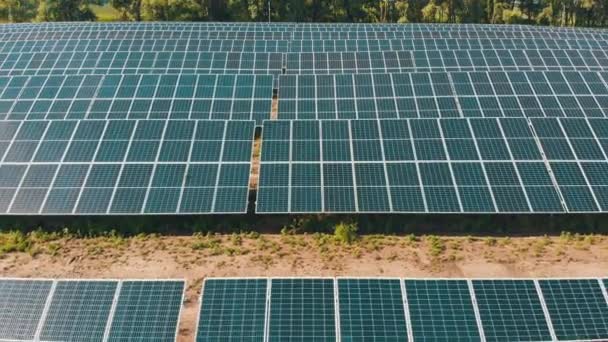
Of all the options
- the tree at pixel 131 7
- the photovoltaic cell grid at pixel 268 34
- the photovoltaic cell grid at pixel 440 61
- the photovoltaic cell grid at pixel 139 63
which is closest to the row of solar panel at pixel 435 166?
the photovoltaic cell grid at pixel 440 61

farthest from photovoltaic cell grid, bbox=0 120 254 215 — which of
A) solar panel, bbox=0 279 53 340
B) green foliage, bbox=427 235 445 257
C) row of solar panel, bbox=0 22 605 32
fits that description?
row of solar panel, bbox=0 22 605 32

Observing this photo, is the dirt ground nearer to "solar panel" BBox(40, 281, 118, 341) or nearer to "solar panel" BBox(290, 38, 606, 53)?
"solar panel" BBox(40, 281, 118, 341)

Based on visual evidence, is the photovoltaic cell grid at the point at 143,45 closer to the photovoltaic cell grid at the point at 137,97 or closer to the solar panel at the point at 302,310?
the photovoltaic cell grid at the point at 137,97

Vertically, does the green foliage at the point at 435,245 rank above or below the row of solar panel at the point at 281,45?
above

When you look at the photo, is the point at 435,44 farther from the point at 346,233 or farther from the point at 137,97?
the point at 346,233

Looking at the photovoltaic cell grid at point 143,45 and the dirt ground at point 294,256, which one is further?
the photovoltaic cell grid at point 143,45
